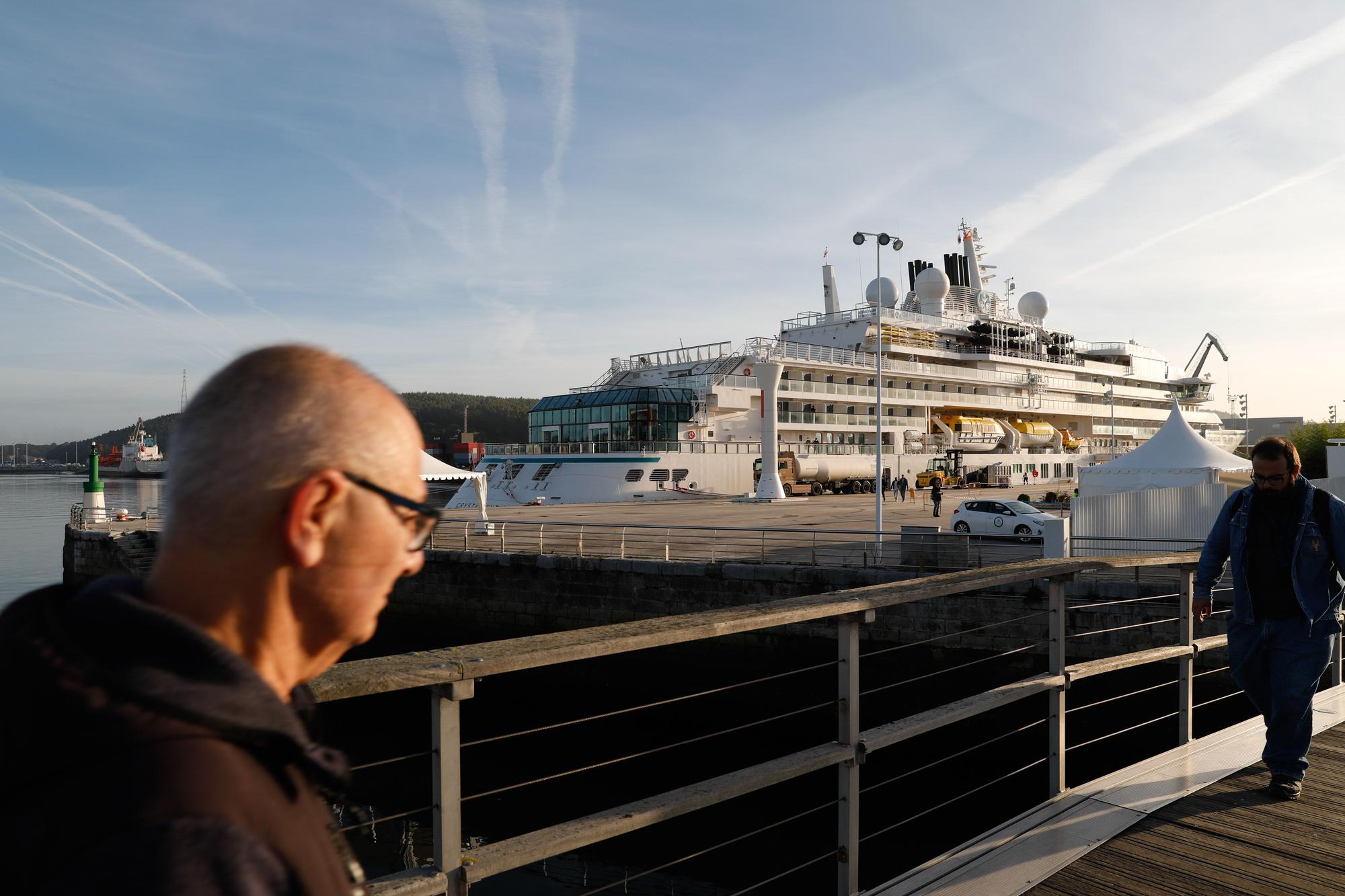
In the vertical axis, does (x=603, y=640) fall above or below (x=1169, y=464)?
below

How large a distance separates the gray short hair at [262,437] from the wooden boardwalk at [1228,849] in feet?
12.4

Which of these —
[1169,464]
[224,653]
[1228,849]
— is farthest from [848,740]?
Result: [1169,464]

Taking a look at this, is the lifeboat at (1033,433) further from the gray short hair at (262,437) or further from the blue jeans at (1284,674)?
the gray short hair at (262,437)

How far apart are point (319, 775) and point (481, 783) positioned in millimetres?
12795

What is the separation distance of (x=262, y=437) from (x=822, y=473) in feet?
141

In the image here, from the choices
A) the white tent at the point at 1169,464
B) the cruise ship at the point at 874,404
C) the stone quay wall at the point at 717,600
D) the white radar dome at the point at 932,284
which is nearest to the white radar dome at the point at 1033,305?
the cruise ship at the point at 874,404

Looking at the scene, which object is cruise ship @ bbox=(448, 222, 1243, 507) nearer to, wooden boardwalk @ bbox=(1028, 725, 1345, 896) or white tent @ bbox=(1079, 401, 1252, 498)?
white tent @ bbox=(1079, 401, 1252, 498)

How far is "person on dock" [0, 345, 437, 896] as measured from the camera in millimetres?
887

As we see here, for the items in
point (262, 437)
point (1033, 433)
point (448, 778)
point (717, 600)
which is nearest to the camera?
point (262, 437)

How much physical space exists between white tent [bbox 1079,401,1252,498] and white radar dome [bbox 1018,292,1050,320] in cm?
4453

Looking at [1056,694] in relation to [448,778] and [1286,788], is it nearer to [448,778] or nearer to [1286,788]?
[1286,788]

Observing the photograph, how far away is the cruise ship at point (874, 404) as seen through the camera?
4019 cm

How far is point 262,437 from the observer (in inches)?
46.9

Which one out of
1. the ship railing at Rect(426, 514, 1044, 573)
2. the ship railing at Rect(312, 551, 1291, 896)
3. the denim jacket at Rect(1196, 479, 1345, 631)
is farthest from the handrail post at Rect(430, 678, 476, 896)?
the ship railing at Rect(426, 514, 1044, 573)
